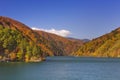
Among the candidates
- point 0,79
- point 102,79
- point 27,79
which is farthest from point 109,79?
point 0,79

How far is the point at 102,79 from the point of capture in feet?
415

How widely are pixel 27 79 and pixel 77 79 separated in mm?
19140

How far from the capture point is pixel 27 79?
124m

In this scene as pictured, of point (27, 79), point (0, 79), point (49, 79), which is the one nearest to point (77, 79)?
point (49, 79)

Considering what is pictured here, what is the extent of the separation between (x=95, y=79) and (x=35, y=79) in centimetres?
2302

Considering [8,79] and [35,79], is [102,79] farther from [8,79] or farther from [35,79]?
[8,79]

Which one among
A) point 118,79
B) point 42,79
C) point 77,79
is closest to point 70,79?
point 77,79

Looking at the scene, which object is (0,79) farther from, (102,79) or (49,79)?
Answer: (102,79)

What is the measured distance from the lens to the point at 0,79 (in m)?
123

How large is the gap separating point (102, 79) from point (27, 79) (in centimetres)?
2912

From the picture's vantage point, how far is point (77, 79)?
124438 mm

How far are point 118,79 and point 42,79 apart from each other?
2944 centimetres

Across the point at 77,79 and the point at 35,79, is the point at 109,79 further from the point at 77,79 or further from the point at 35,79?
the point at 35,79

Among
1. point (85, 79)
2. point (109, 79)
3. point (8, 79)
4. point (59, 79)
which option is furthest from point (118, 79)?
point (8, 79)
